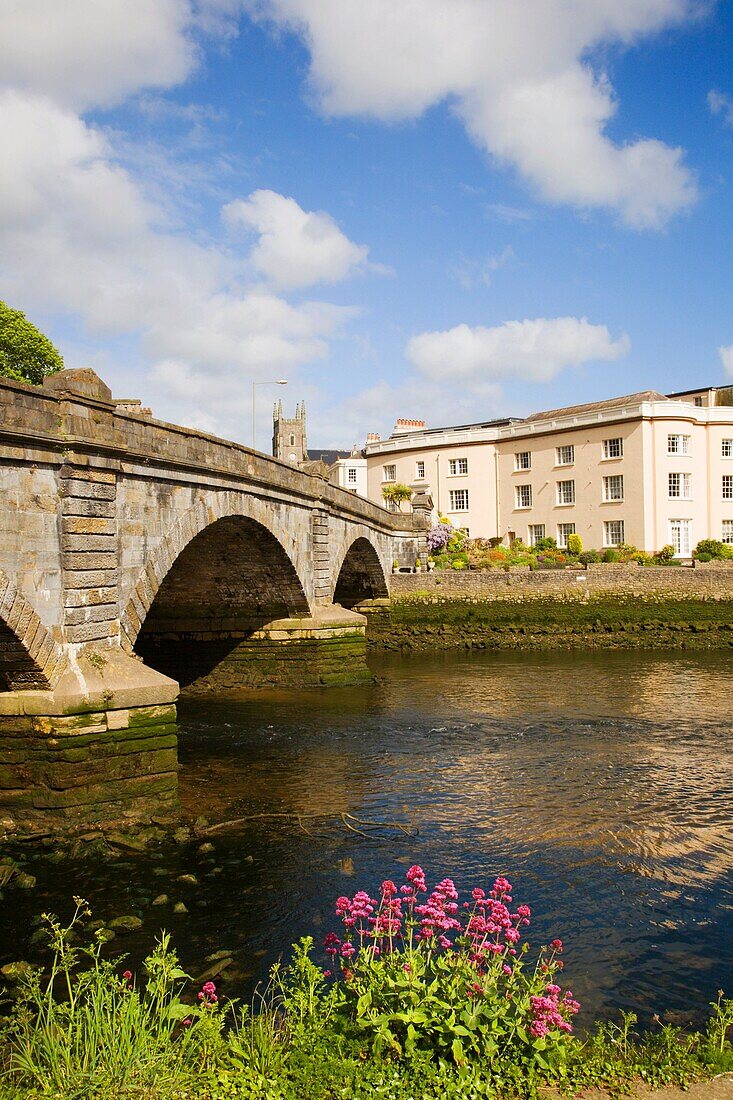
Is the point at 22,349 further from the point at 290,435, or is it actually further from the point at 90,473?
the point at 290,435

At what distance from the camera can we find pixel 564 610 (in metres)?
32.0

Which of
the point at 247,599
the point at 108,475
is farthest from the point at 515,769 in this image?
the point at 247,599

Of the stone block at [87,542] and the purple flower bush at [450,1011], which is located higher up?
the stone block at [87,542]

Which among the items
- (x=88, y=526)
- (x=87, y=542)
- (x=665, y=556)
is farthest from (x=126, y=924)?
(x=665, y=556)

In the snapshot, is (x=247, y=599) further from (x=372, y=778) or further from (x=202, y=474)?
(x=372, y=778)

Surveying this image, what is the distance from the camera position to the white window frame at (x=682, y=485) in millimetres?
41625

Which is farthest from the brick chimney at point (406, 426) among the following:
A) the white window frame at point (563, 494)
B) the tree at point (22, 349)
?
the tree at point (22, 349)

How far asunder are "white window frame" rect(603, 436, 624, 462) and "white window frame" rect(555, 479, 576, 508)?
2.52m

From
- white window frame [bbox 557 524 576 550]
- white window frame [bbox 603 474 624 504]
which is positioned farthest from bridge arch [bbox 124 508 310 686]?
white window frame [bbox 557 524 576 550]

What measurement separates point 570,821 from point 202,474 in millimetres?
8717

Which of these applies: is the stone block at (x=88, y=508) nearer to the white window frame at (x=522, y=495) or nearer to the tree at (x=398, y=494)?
the tree at (x=398, y=494)

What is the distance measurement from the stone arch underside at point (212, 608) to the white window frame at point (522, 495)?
27.9m

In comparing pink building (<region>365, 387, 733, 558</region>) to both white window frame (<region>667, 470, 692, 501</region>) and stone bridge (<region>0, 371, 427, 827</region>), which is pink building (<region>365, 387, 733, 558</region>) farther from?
stone bridge (<region>0, 371, 427, 827</region>)

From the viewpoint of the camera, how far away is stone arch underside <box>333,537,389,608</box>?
32.2 metres
